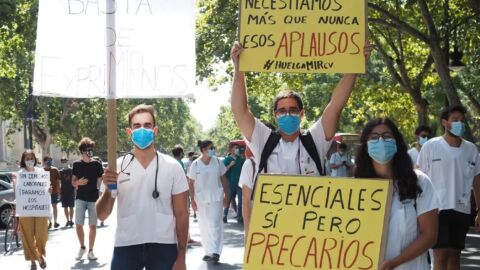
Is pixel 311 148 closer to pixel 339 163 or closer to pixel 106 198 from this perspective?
pixel 106 198

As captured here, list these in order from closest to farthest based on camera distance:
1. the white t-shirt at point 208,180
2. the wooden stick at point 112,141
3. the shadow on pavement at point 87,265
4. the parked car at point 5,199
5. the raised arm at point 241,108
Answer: the raised arm at point 241,108, the wooden stick at point 112,141, the shadow on pavement at point 87,265, the white t-shirt at point 208,180, the parked car at point 5,199

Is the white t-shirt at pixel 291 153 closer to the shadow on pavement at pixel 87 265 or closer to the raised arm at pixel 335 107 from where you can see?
the raised arm at pixel 335 107

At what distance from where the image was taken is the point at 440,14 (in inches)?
864

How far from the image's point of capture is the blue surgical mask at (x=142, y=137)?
17.8 feet

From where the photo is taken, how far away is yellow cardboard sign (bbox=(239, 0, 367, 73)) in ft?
16.6

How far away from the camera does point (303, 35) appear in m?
5.13

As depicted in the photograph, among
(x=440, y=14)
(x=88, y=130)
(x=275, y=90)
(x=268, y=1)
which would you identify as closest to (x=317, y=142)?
(x=268, y=1)

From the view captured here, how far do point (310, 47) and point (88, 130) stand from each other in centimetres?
5752

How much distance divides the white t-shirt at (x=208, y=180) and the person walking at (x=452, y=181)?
16.5ft

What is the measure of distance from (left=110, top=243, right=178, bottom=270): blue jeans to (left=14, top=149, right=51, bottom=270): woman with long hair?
257 inches

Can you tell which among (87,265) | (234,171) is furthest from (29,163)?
(234,171)

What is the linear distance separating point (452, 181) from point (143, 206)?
3616mm

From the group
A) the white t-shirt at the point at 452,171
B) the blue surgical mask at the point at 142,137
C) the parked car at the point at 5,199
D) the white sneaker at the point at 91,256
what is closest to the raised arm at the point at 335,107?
the blue surgical mask at the point at 142,137

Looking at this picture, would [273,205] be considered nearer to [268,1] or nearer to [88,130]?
[268,1]
